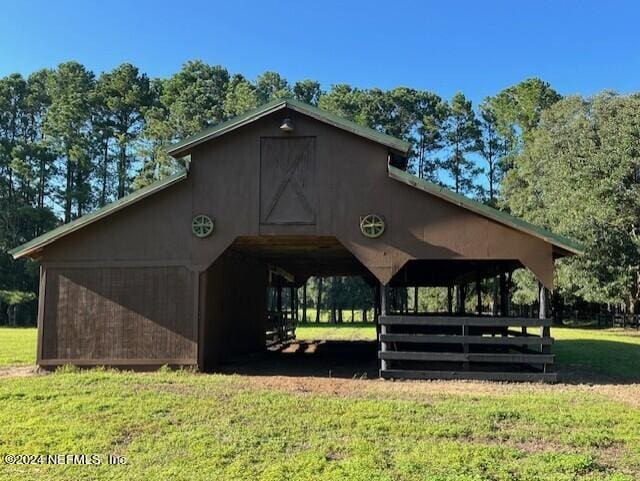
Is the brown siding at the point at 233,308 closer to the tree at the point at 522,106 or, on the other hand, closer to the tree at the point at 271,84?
the tree at the point at 522,106

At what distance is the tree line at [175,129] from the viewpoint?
39.5m

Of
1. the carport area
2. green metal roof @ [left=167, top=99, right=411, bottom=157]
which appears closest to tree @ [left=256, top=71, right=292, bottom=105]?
the carport area

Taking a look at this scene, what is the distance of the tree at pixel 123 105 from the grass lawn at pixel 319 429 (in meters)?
45.2

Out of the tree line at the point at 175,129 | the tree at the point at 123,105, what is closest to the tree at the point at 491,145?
→ the tree line at the point at 175,129

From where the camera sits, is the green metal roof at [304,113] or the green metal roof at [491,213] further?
the green metal roof at [304,113]

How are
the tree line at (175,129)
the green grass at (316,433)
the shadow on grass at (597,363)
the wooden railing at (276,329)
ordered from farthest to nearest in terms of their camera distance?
the tree line at (175,129) < the wooden railing at (276,329) < the shadow on grass at (597,363) < the green grass at (316,433)

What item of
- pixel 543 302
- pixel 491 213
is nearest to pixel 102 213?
pixel 491 213

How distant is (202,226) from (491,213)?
6026 millimetres

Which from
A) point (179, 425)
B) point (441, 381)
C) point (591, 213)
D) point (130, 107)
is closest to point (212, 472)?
point (179, 425)

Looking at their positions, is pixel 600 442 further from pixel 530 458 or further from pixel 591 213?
pixel 591 213

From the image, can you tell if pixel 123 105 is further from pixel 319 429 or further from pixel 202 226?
pixel 319 429

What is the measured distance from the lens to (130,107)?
180ft

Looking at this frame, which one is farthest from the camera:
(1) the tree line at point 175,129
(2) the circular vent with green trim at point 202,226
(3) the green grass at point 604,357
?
(1) the tree line at point 175,129

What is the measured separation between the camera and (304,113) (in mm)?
12484
